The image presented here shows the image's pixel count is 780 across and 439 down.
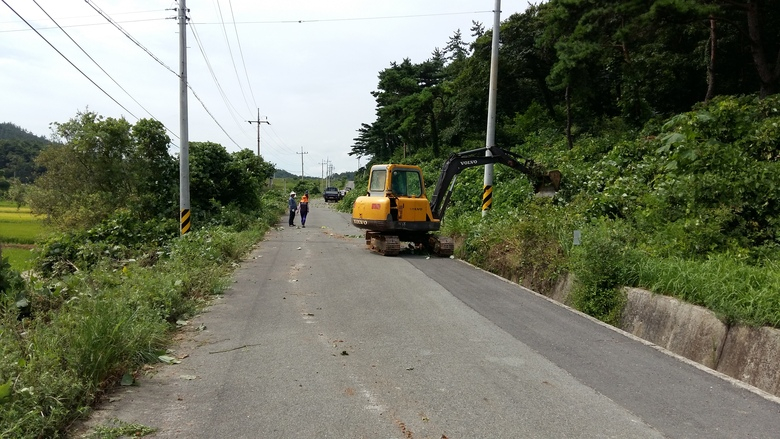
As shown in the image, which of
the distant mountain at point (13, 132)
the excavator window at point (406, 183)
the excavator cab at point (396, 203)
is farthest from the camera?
the distant mountain at point (13, 132)

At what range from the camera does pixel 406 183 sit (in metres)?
16.3

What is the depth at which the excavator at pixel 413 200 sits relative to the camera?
15.6m

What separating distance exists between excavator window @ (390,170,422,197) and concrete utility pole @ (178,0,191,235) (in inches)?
259

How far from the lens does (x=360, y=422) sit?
14.3 feet

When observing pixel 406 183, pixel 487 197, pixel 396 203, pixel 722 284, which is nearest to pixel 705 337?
pixel 722 284

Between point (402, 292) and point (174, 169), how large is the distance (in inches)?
710

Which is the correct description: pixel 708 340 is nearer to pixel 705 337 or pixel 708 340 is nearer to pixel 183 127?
pixel 705 337

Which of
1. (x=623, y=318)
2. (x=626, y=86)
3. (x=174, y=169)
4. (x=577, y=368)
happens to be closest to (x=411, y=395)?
(x=577, y=368)

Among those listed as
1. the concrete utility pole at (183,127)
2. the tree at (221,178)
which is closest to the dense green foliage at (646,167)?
the concrete utility pole at (183,127)

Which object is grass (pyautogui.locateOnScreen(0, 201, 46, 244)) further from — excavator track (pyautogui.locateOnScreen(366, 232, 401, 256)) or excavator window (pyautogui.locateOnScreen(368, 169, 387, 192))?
excavator track (pyautogui.locateOnScreen(366, 232, 401, 256))

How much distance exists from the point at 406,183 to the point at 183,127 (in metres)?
7.30

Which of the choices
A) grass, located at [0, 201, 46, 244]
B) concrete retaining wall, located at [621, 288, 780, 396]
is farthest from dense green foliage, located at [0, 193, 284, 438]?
grass, located at [0, 201, 46, 244]

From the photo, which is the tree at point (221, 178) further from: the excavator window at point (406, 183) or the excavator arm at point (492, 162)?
the excavator arm at point (492, 162)

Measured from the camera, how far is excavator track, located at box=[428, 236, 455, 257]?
51.5 ft
